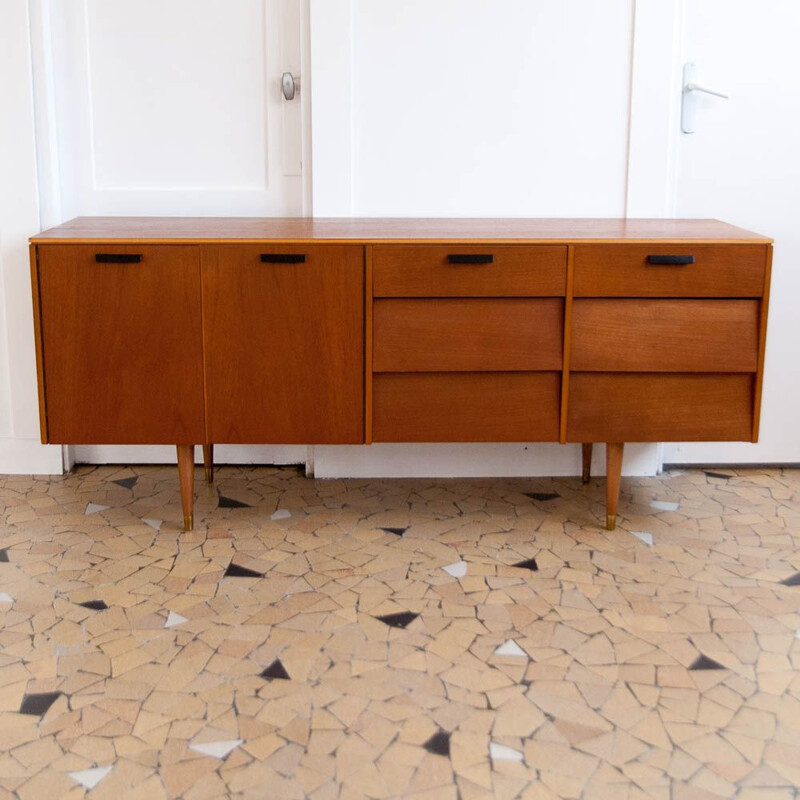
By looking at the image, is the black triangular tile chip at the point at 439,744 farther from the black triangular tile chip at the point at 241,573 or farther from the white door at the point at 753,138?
the white door at the point at 753,138

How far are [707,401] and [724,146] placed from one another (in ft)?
2.92

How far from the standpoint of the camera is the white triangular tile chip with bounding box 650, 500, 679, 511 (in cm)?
324

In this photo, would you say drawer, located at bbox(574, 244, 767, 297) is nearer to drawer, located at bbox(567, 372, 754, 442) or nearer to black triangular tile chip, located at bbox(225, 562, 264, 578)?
drawer, located at bbox(567, 372, 754, 442)

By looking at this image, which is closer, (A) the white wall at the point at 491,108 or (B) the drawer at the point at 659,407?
(B) the drawer at the point at 659,407

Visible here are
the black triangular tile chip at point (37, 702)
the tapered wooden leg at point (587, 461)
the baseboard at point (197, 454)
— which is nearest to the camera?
the black triangular tile chip at point (37, 702)

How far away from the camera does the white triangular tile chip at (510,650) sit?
239 centimetres

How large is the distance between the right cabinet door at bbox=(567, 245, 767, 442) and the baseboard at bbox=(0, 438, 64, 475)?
160cm

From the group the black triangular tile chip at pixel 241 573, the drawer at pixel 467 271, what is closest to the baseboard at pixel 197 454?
the black triangular tile chip at pixel 241 573

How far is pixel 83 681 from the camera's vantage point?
7.47ft

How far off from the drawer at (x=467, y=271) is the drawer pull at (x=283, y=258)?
187 millimetres

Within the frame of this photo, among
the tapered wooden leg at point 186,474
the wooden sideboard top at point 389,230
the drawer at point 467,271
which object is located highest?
the wooden sideboard top at point 389,230

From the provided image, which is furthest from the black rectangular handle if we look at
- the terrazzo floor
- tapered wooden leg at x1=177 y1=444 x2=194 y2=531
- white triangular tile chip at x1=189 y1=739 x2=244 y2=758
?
white triangular tile chip at x1=189 y1=739 x2=244 y2=758

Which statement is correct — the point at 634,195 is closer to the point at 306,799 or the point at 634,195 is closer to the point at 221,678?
the point at 221,678

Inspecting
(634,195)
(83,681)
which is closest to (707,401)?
(634,195)
